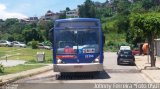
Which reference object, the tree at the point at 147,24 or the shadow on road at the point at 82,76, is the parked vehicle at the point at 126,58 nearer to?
→ the tree at the point at 147,24

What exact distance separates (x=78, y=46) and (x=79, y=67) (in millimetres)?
1211

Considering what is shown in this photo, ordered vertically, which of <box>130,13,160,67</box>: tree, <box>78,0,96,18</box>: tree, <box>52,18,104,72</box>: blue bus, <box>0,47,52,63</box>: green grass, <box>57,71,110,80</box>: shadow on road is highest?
<box>78,0,96,18</box>: tree

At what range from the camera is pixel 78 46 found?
81.1ft

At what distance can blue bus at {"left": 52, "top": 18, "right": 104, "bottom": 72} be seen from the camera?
24.4m

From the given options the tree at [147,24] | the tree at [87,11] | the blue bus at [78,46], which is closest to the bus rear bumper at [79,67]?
the blue bus at [78,46]

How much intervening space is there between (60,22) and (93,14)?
125 meters

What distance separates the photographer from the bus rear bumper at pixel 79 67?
24.2 metres

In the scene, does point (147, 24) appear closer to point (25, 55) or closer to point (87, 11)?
point (25, 55)

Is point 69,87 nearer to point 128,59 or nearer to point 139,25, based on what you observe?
point 139,25

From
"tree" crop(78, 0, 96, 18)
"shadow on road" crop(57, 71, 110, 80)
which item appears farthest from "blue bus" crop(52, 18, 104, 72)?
"tree" crop(78, 0, 96, 18)

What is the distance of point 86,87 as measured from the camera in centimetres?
1973

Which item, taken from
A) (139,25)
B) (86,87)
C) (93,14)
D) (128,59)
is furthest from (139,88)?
(93,14)

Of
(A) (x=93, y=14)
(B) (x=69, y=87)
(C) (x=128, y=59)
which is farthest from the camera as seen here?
(A) (x=93, y=14)

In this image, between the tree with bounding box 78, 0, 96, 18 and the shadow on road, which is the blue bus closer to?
the shadow on road
